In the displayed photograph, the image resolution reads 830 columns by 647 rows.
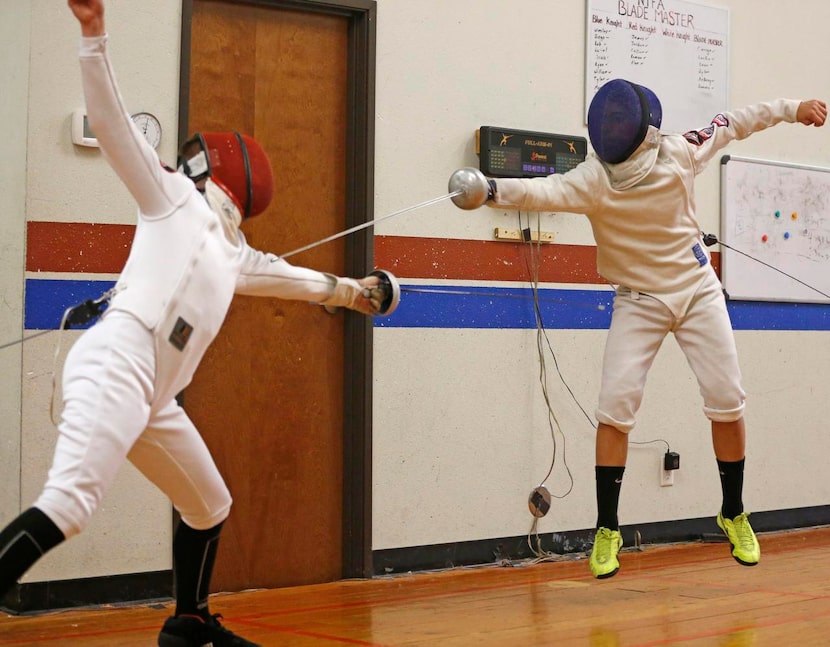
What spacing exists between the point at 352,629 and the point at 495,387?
147 cm

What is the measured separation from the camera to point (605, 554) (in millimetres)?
3266

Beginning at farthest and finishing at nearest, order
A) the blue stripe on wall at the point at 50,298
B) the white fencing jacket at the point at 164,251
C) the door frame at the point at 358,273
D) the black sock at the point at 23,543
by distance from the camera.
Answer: the door frame at the point at 358,273 → the blue stripe on wall at the point at 50,298 → the white fencing jacket at the point at 164,251 → the black sock at the point at 23,543

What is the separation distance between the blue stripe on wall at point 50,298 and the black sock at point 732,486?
209 cm

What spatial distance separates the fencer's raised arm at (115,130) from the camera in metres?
2.02

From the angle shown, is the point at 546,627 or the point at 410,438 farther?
the point at 410,438

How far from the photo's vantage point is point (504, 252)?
13.9 ft

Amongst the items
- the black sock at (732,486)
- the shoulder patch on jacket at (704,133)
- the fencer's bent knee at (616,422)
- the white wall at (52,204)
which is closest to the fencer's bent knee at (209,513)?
the white wall at (52,204)

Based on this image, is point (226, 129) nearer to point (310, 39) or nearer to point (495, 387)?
point (310, 39)

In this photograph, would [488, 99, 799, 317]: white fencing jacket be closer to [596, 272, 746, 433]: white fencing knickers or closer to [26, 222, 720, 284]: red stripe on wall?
[596, 272, 746, 433]: white fencing knickers

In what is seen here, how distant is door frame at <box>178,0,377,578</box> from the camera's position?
388 cm

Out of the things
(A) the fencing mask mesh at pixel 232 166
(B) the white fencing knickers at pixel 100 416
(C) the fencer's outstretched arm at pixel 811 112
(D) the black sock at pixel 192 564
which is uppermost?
(C) the fencer's outstretched arm at pixel 811 112

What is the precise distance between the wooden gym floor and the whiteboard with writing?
1921 mm

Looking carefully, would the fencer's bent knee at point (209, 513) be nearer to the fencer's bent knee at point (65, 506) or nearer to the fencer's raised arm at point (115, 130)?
the fencer's bent knee at point (65, 506)

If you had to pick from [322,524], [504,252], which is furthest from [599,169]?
[322,524]
